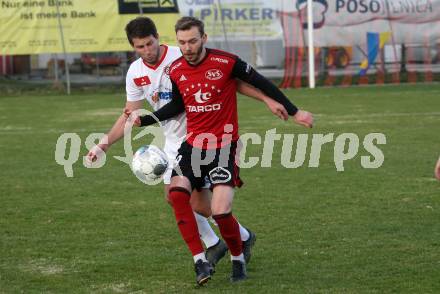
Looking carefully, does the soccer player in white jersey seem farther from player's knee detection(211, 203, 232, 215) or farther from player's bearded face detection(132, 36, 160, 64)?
player's knee detection(211, 203, 232, 215)

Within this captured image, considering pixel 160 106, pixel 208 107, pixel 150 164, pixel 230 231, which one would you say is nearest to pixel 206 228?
pixel 230 231

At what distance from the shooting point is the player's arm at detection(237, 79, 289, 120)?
609 cm

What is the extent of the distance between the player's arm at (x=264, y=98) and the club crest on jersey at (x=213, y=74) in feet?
0.61

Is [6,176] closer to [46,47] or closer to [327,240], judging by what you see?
[327,240]

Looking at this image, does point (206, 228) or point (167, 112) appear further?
point (206, 228)

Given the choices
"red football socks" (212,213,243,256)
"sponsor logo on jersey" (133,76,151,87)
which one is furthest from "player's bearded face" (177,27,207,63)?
"red football socks" (212,213,243,256)

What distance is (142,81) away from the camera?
666cm

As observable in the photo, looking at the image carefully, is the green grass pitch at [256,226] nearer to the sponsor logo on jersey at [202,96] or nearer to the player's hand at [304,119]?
the player's hand at [304,119]

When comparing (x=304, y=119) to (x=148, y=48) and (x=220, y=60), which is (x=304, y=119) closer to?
(x=220, y=60)

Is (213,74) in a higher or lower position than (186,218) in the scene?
higher

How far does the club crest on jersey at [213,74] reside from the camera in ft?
19.9

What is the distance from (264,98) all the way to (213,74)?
387mm

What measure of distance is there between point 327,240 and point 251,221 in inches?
42.8

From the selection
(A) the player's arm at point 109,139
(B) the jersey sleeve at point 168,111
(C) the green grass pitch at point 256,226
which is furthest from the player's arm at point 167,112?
(C) the green grass pitch at point 256,226
